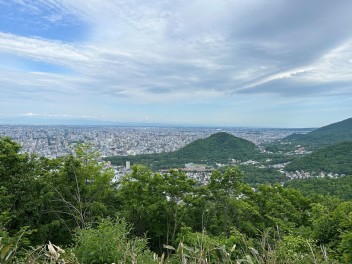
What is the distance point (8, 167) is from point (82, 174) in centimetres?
270

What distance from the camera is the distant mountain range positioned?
5543 centimetres

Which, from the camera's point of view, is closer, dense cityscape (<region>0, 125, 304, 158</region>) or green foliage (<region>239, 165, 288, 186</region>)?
dense cityscape (<region>0, 125, 304, 158</region>)

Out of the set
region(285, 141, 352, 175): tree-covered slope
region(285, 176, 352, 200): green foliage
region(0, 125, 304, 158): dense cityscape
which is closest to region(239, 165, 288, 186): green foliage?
region(285, 141, 352, 175): tree-covered slope

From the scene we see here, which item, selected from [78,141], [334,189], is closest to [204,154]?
[334,189]

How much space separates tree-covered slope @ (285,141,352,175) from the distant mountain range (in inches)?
623

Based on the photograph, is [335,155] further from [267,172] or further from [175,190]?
[175,190]

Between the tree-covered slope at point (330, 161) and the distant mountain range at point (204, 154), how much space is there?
15.8 metres

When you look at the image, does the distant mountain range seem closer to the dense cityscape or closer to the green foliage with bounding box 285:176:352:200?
the dense cityscape

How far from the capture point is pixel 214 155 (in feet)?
228

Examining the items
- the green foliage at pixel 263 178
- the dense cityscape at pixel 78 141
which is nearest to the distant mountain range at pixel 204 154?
the dense cityscape at pixel 78 141

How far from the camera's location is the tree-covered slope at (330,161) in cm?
4877

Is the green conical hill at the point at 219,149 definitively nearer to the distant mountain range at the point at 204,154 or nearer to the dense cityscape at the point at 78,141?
the distant mountain range at the point at 204,154

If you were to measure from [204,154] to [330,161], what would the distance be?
27.7m

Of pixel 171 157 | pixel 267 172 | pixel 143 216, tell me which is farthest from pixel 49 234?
pixel 171 157
